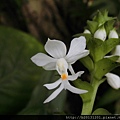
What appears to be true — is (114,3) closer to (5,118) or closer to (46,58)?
(5,118)

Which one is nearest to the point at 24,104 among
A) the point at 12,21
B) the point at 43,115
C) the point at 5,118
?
the point at 5,118

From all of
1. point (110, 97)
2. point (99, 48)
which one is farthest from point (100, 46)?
point (110, 97)

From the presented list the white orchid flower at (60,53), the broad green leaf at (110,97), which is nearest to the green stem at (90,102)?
the white orchid flower at (60,53)

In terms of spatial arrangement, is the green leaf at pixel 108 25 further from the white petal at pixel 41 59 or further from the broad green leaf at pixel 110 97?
the broad green leaf at pixel 110 97

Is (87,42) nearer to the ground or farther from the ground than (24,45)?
farther from the ground

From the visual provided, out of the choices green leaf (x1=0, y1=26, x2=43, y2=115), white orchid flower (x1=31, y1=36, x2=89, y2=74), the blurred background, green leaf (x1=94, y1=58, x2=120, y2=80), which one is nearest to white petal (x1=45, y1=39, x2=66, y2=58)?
white orchid flower (x1=31, y1=36, x2=89, y2=74)

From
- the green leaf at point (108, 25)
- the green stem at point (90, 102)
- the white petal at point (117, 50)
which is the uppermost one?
the green leaf at point (108, 25)
